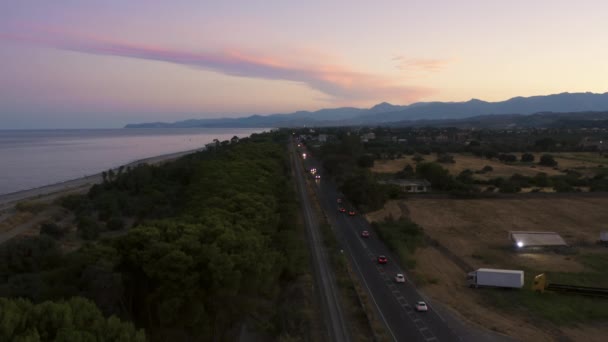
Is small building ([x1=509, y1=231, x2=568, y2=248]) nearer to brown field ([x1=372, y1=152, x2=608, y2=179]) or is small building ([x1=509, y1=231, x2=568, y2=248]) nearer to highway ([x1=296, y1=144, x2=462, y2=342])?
highway ([x1=296, y1=144, x2=462, y2=342])

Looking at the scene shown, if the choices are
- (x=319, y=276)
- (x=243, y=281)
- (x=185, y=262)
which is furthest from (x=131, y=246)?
(x=319, y=276)

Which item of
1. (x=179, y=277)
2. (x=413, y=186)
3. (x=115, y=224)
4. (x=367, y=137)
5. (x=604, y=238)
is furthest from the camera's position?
(x=367, y=137)

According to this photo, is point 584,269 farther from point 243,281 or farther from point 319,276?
point 243,281

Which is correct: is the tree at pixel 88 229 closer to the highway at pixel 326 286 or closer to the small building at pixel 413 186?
the highway at pixel 326 286

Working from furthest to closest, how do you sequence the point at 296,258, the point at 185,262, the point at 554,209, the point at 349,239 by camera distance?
the point at 554,209, the point at 349,239, the point at 296,258, the point at 185,262

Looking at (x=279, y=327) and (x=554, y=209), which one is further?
(x=554, y=209)

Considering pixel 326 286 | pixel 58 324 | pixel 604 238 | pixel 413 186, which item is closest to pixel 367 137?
pixel 413 186

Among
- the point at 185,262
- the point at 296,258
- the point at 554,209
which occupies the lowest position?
the point at 554,209

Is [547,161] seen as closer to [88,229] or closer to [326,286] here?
[326,286]
